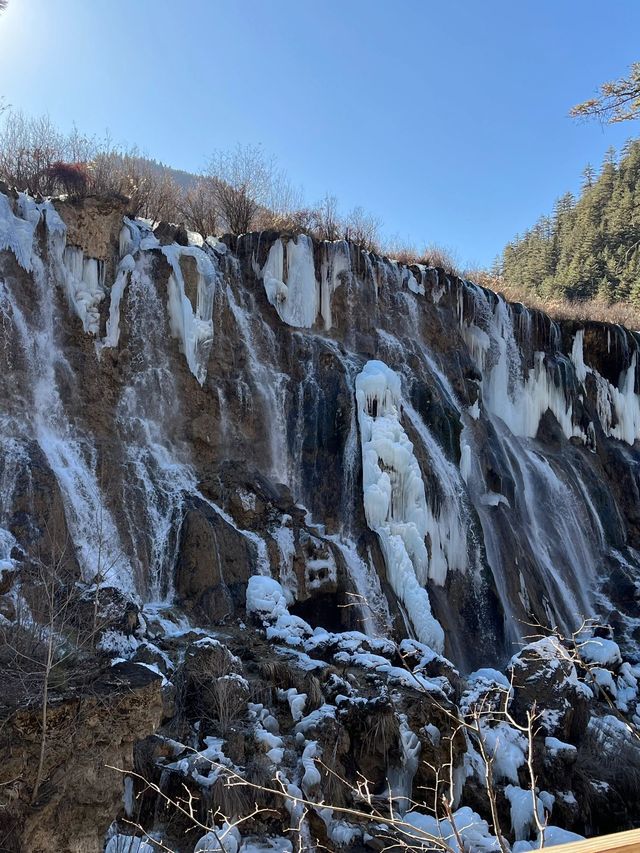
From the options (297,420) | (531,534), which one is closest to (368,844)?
(297,420)

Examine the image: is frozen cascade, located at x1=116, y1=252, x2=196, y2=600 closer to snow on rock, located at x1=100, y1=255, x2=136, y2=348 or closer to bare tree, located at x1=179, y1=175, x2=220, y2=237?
snow on rock, located at x1=100, y1=255, x2=136, y2=348

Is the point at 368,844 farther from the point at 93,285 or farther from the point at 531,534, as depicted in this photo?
the point at 531,534

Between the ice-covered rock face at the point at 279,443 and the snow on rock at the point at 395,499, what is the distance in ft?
0.14

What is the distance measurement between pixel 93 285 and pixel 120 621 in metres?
7.70

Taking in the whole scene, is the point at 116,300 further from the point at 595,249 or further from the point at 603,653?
the point at 595,249

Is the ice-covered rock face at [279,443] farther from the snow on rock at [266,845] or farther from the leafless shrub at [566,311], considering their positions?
the leafless shrub at [566,311]

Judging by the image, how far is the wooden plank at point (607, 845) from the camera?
1.65m

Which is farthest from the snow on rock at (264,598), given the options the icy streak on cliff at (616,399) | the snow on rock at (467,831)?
the icy streak on cliff at (616,399)

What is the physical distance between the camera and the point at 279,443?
1556 cm

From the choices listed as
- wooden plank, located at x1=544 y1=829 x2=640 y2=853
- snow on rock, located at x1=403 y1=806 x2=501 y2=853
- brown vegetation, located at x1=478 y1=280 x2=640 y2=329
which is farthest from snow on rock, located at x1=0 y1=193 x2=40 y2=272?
brown vegetation, located at x1=478 y1=280 x2=640 y2=329

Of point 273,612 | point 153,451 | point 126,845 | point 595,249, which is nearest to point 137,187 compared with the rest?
point 153,451

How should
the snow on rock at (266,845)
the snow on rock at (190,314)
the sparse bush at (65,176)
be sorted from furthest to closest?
the sparse bush at (65,176)
the snow on rock at (190,314)
the snow on rock at (266,845)

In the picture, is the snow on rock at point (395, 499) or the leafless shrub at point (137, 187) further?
the leafless shrub at point (137, 187)

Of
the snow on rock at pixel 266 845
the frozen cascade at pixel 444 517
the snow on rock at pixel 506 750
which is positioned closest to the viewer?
the snow on rock at pixel 266 845
